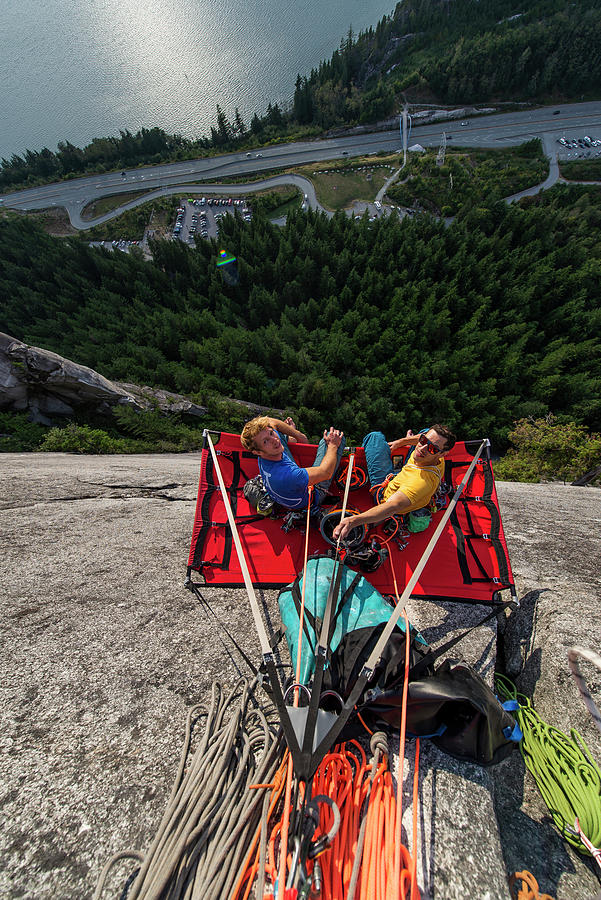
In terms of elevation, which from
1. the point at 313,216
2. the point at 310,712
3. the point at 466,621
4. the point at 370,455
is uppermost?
the point at 313,216

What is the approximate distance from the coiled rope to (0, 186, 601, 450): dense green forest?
1163cm

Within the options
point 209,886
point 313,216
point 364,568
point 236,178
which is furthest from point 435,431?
point 236,178

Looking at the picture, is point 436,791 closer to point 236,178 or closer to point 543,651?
point 543,651

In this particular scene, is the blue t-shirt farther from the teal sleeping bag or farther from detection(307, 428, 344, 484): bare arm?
the teal sleeping bag

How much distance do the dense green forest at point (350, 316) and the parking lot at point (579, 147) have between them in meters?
20.5

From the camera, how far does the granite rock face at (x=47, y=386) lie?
8.85 m

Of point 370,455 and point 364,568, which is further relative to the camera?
point 370,455

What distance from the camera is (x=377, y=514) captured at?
2.58 m

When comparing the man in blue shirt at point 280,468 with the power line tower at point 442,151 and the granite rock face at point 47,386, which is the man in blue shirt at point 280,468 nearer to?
the granite rock face at point 47,386

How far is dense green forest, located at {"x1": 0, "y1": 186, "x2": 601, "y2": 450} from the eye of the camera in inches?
630

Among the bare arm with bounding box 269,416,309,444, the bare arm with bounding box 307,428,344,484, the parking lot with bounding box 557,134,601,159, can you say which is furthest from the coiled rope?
→ the parking lot with bounding box 557,134,601,159

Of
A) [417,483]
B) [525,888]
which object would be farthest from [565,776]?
[417,483]

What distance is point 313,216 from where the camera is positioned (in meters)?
27.3

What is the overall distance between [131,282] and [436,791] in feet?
96.4
